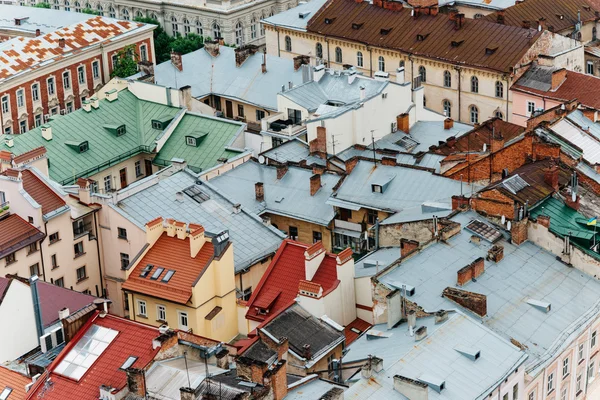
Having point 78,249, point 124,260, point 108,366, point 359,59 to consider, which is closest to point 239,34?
point 359,59

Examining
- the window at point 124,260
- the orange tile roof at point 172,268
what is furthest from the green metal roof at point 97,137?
the orange tile roof at point 172,268

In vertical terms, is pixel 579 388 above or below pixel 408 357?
below

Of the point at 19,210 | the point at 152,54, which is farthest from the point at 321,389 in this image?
the point at 152,54

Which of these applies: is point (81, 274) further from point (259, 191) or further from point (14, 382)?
point (14, 382)

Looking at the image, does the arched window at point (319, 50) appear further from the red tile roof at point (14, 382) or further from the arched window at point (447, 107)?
the red tile roof at point (14, 382)

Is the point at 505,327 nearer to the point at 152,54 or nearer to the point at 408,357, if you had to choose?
the point at 408,357

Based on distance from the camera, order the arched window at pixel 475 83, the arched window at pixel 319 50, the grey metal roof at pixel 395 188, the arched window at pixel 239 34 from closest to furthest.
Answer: the grey metal roof at pixel 395 188 → the arched window at pixel 475 83 → the arched window at pixel 319 50 → the arched window at pixel 239 34

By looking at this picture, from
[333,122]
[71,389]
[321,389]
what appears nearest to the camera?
[321,389]
